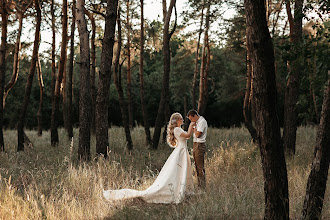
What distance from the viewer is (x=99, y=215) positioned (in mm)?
6207

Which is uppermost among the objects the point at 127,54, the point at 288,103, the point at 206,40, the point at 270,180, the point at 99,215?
the point at 206,40

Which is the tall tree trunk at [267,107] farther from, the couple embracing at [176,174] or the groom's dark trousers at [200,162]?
the groom's dark trousers at [200,162]

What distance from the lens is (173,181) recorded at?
8.20 m

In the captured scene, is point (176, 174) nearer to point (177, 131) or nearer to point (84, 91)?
point (177, 131)

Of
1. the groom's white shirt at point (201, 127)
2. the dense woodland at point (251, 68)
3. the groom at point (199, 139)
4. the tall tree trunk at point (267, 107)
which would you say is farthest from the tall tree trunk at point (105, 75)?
the tall tree trunk at point (267, 107)

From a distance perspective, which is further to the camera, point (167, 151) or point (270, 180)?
point (167, 151)

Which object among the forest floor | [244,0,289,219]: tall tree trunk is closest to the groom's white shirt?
the forest floor

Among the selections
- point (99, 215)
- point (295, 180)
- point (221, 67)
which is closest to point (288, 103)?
point (295, 180)

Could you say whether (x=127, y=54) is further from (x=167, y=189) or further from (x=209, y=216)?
(x=209, y=216)

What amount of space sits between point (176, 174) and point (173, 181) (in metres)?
0.19

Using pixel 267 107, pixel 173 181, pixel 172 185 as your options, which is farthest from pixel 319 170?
pixel 173 181

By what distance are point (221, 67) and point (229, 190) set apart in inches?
1163

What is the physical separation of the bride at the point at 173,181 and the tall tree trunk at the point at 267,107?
2927 mm

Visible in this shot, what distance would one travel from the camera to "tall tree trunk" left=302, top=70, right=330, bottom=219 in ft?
16.9
